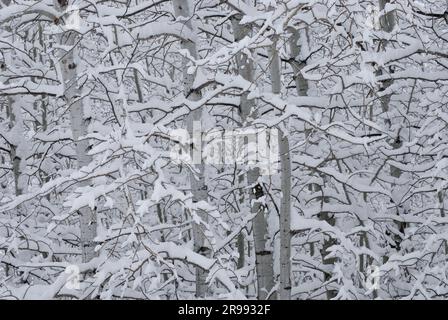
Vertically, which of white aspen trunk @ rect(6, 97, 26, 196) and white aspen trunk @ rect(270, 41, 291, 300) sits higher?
white aspen trunk @ rect(6, 97, 26, 196)

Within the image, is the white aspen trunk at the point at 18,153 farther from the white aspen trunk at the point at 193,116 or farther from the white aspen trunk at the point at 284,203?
the white aspen trunk at the point at 284,203

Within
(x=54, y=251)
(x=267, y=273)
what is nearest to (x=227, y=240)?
(x=267, y=273)

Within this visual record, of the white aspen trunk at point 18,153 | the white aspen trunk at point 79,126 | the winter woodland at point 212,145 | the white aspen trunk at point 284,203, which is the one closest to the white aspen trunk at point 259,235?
the winter woodland at point 212,145

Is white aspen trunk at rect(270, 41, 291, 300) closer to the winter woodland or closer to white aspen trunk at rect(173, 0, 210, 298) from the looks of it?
the winter woodland

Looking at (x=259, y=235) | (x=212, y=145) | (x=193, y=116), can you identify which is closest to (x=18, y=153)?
(x=193, y=116)

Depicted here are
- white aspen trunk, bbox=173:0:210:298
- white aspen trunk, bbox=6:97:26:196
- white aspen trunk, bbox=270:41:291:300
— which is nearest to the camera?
white aspen trunk, bbox=270:41:291:300

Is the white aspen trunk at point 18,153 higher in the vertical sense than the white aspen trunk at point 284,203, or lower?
higher

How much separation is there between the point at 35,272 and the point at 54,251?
708mm

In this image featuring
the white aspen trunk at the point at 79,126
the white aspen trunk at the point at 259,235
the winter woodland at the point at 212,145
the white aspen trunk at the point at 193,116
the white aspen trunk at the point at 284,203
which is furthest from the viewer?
the white aspen trunk at the point at 259,235

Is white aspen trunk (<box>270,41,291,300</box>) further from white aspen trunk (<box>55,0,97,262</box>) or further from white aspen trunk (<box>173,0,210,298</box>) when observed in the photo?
white aspen trunk (<box>55,0,97,262</box>)

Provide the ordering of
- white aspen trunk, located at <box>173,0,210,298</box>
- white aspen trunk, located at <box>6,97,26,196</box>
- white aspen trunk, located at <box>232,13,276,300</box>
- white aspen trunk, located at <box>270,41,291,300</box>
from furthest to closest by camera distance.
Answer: white aspen trunk, located at <box>6,97,26,196</box> → white aspen trunk, located at <box>232,13,276,300</box> → white aspen trunk, located at <box>173,0,210,298</box> → white aspen trunk, located at <box>270,41,291,300</box>

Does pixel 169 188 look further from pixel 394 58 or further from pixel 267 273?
pixel 394 58

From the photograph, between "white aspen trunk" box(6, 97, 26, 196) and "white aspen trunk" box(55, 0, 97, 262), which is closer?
"white aspen trunk" box(55, 0, 97, 262)

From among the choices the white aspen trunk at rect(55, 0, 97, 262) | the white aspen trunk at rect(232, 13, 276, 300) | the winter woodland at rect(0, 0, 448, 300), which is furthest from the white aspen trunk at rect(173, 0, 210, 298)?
the white aspen trunk at rect(55, 0, 97, 262)
